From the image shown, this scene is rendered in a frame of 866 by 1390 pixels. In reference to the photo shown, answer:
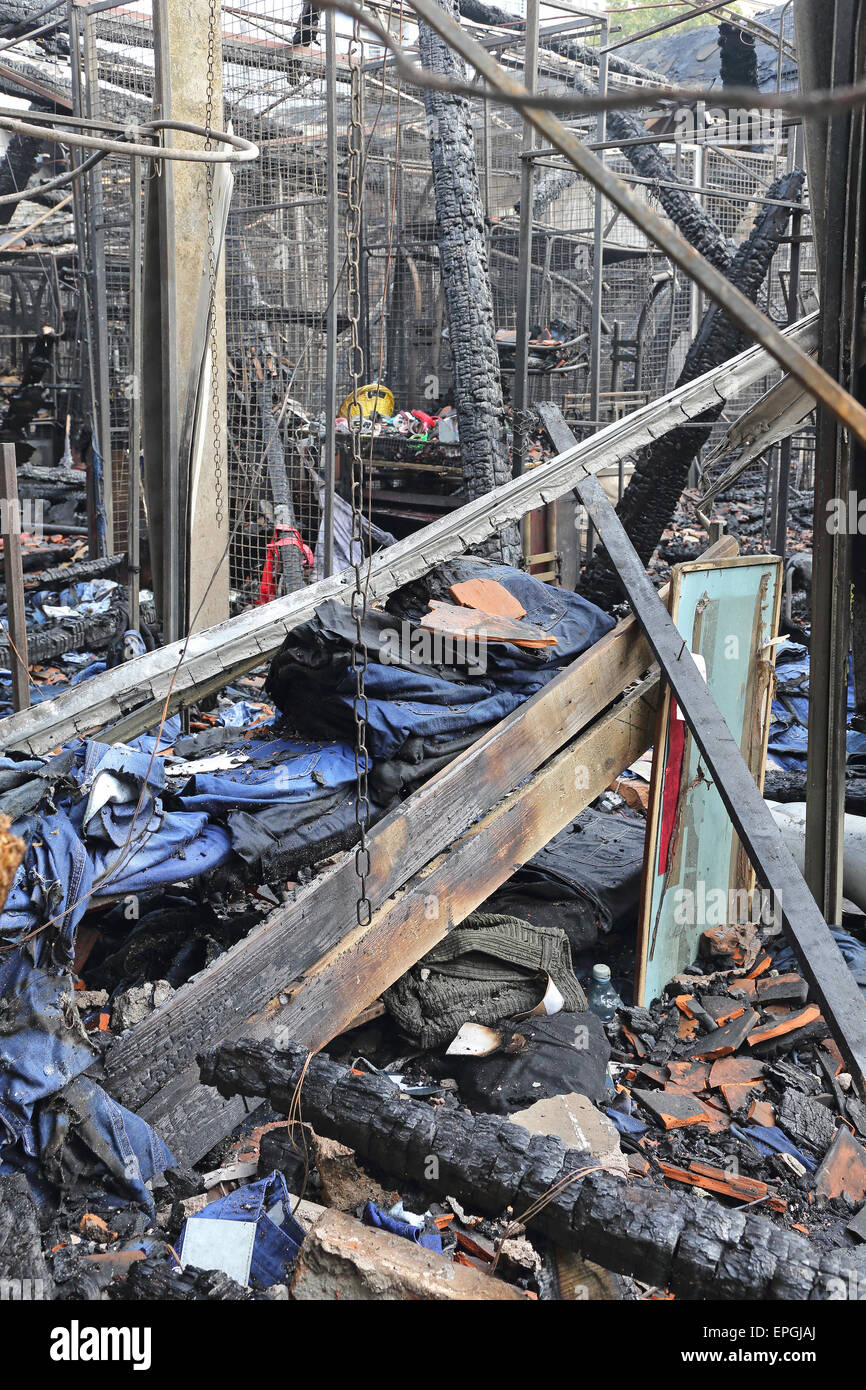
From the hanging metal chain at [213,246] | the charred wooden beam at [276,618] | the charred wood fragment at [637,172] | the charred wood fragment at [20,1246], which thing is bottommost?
the charred wood fragment at [20,1246]

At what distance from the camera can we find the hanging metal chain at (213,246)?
16.9 feet

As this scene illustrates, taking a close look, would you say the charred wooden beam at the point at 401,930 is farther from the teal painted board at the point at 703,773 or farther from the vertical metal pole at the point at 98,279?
the vertical metal pole at the point at 98,279

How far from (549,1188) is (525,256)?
19.7 feet

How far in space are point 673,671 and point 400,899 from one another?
154 cm

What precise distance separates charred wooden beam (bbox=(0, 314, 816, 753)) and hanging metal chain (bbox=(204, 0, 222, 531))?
4.69ft

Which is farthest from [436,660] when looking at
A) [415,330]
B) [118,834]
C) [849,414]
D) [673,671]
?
[415,330]

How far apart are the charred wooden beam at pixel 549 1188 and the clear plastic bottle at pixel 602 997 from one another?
53.9 inches

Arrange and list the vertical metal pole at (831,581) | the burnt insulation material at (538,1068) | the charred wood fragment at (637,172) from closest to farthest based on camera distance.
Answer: the burnt insulation material at (538,1068) → the vertical metal pole at (831,581) → the charred wood fragment at (637,172)

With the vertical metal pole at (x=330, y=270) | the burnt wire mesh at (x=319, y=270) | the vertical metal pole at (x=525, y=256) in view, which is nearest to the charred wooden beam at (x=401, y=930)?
the burnt wire mesh at (x=319, y=270)

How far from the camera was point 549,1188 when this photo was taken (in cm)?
277

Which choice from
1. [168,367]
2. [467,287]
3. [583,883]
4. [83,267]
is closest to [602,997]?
[583,883]

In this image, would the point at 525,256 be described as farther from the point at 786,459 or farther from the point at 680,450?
the point at 786,459

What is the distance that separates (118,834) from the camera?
136 inches
